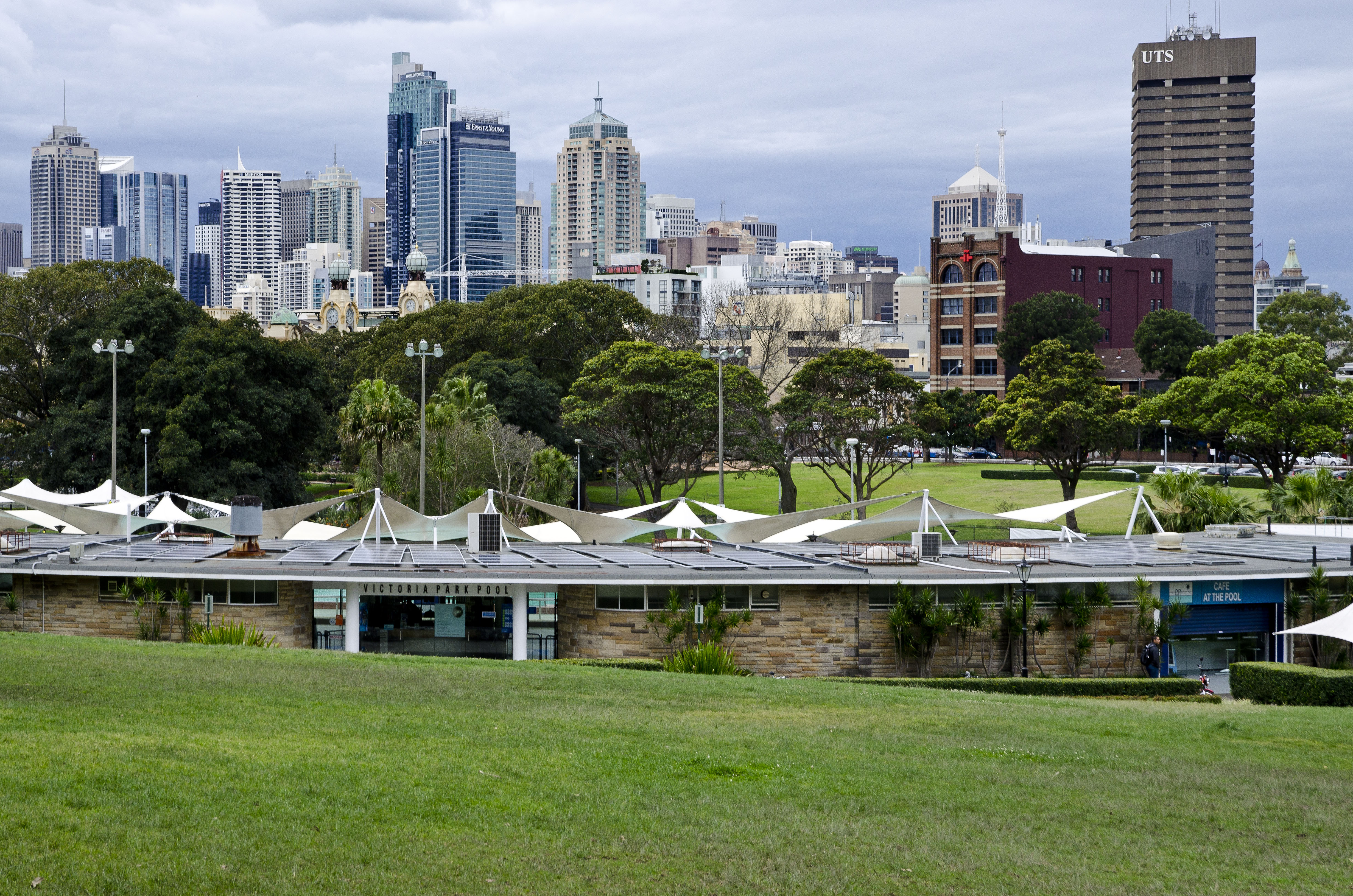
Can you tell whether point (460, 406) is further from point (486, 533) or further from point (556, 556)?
point (556, 556)

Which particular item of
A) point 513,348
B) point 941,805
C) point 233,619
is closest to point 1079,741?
point 941,805

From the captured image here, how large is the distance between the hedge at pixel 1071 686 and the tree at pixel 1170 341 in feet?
249

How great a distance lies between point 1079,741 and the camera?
1565 cm

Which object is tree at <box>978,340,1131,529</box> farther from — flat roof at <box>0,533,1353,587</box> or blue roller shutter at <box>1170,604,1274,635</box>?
blue roller shutter at <box>1170,604,1274,635</box>

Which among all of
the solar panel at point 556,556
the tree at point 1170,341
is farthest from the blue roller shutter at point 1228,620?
the tree at point 1170,341

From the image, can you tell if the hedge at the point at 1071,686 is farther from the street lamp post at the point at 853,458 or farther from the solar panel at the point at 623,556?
the street lamp post at the point at 853,458

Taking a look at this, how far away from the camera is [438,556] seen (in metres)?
32.8

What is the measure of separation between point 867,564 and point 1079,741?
13720 millimetres

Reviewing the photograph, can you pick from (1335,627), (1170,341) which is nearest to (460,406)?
(1335,627)

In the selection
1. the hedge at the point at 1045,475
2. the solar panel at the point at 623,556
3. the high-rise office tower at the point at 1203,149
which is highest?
the high-rise office tower at the point at 1203,149

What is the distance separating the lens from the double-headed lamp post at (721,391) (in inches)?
1732

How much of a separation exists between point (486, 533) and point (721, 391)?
41.6 ft

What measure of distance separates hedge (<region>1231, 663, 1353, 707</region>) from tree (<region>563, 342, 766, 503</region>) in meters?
38.1

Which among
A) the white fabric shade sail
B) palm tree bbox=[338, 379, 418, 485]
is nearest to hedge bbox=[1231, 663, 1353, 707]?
the white fabric shade sail
